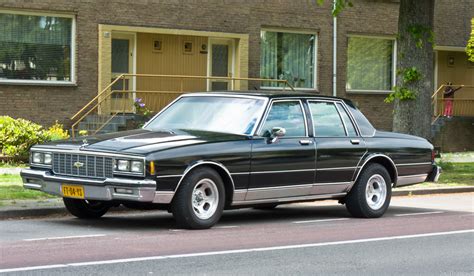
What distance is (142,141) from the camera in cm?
1077

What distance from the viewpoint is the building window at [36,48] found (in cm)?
2311

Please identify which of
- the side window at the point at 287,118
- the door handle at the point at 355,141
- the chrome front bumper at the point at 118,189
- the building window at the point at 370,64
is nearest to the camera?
the chrome front bumper at the point at 118,189

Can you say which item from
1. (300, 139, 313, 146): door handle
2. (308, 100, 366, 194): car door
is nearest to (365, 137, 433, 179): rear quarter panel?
(308, 100, 366, 194): car door

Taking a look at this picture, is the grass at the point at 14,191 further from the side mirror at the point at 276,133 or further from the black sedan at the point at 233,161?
the side mirror at the point at 276,133

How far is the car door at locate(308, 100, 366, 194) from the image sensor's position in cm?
1221

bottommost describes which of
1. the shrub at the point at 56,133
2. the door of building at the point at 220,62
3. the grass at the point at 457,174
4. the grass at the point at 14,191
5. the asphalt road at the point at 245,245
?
the grass at the point at 457,174

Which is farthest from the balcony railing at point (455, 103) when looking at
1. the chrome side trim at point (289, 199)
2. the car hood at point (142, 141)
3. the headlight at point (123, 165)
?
the headlight at point (123, 165)

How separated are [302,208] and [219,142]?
12.0 ft

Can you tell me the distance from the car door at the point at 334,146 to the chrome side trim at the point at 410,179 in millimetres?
969

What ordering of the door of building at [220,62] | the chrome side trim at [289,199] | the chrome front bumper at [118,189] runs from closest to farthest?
the chrome front bumper at [118,189], the chrome side trim at [289,199], the door of building at [220,62]

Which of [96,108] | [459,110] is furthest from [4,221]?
[459,110]

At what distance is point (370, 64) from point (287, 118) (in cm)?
1862

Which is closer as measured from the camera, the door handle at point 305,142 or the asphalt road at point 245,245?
the asphalt road at point 245,245

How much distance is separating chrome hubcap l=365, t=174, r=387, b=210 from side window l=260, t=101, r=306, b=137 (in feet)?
4.76
